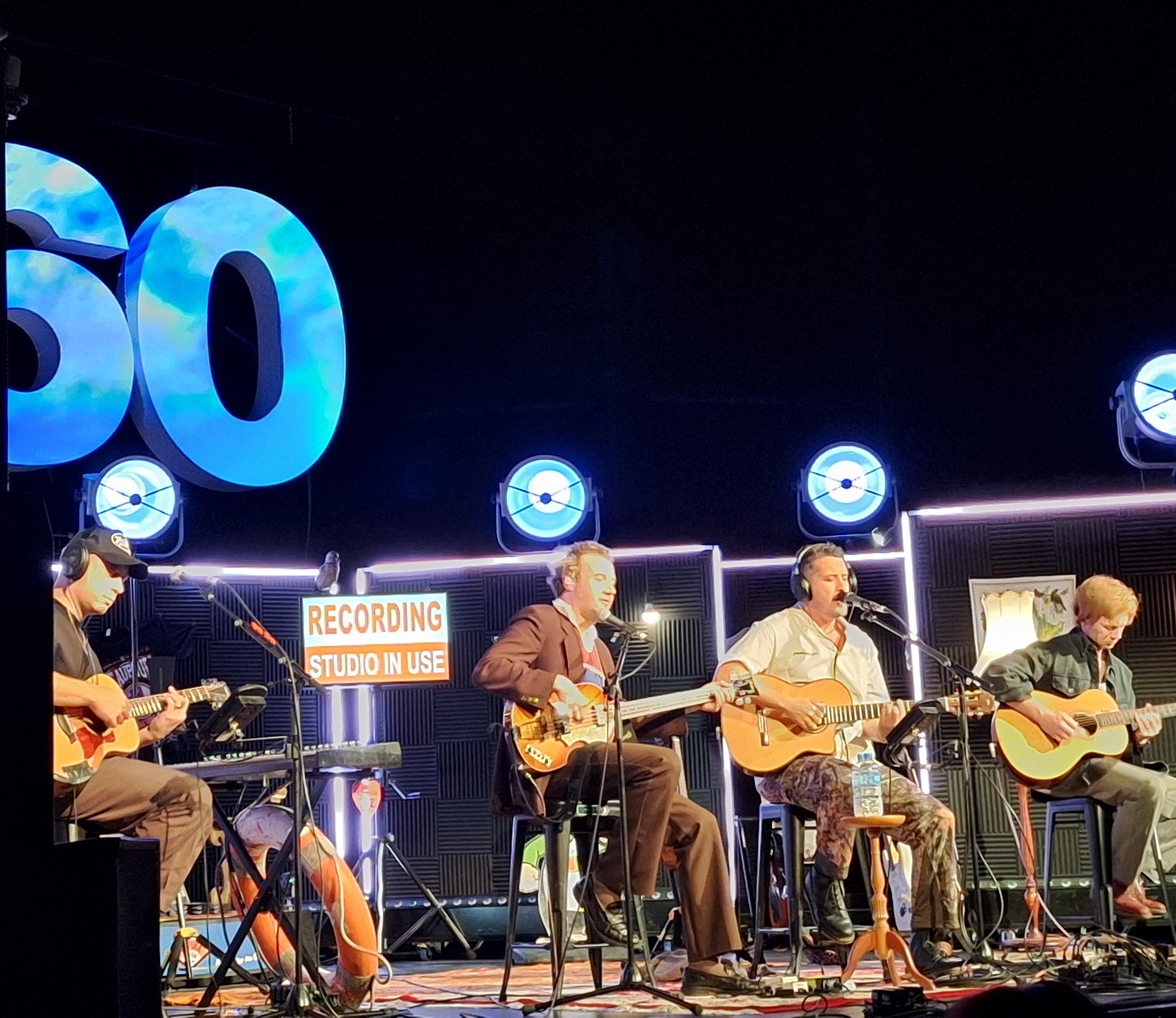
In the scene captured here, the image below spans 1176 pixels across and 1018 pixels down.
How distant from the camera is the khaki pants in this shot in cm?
635

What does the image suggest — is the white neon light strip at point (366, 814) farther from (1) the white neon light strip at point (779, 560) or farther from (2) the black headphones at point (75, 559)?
(2) the black headphones at point (75, 559)

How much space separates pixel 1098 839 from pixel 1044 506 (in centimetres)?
240

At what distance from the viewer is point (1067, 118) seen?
9.84m

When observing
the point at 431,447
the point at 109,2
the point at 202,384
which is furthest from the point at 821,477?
the point at 109,2

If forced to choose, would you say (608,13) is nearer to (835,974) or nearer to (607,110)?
(607,110)

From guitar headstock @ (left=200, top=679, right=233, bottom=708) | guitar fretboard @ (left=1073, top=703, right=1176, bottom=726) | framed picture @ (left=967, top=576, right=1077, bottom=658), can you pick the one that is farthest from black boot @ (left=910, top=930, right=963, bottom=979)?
guitar headstock @ (left=200, top=679, right=233, bottom=708)

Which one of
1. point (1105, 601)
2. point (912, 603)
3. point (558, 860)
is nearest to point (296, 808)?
point (558, 860)

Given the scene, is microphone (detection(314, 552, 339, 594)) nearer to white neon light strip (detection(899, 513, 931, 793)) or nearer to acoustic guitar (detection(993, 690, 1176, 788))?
white neon light strip (detection(899, 513, 931, 793))

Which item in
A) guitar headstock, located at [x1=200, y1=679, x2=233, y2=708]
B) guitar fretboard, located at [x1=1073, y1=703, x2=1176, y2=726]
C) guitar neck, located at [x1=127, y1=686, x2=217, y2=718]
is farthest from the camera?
guitar fretboard, located at [x1=1073, y1=703, x2=1176, y2=726]

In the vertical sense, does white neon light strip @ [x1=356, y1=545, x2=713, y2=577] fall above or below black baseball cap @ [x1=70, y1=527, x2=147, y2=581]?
above

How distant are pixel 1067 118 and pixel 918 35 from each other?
1.30 metres

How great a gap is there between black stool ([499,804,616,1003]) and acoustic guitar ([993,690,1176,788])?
195 cm

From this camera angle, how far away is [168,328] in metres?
8.23

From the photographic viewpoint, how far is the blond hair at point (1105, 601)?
265 inches
